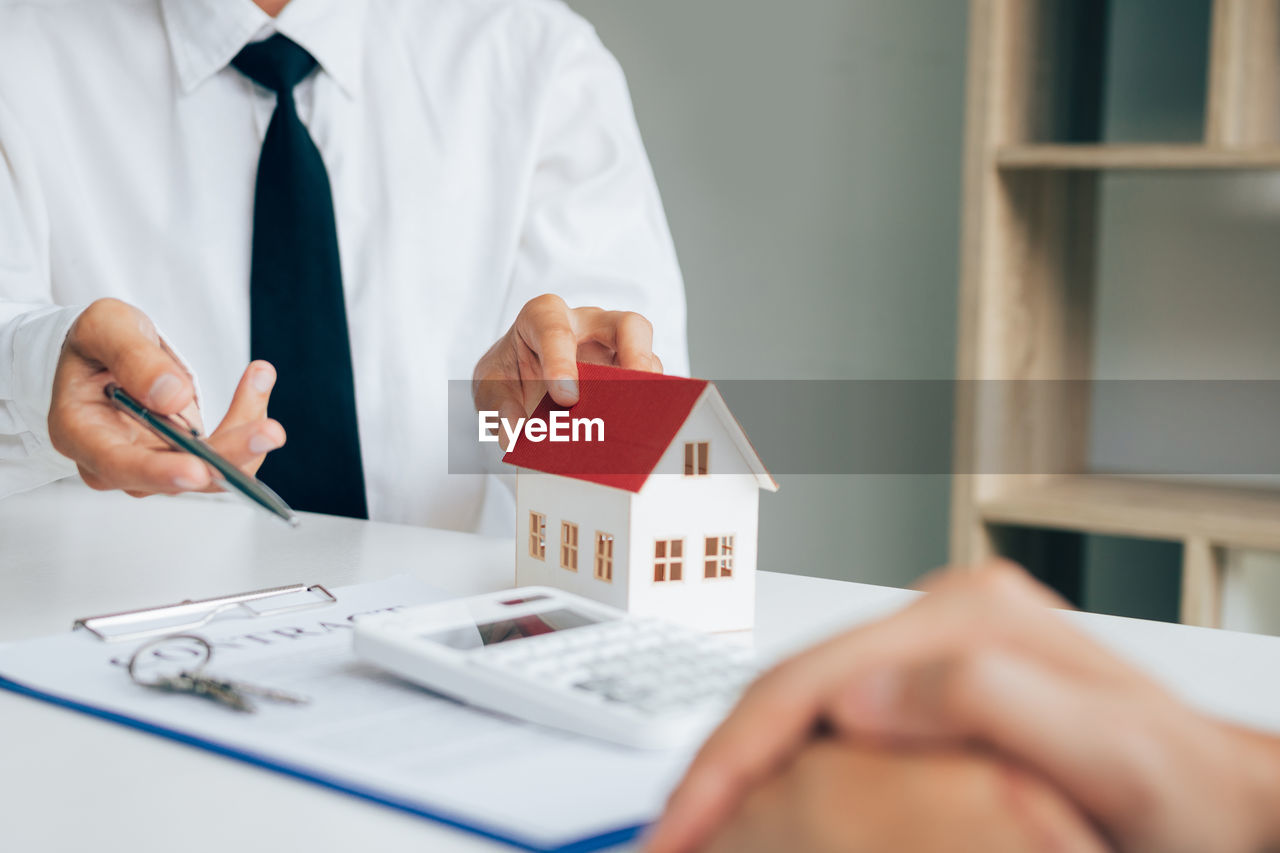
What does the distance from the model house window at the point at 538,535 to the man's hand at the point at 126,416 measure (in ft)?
0.52

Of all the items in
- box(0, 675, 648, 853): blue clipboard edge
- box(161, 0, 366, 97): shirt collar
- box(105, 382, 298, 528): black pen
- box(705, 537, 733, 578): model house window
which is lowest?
box(0, 675, 648, 853): blue clipboard edge

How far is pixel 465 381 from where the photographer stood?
1.35 meters

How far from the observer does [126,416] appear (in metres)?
0.75

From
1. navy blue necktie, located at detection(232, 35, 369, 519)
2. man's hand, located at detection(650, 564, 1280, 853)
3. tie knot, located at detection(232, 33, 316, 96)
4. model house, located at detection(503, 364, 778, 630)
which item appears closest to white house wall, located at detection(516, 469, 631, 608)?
model house, located at detection(503, 364, 778, 630)

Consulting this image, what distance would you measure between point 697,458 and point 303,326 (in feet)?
2.26

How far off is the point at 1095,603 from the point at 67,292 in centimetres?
160

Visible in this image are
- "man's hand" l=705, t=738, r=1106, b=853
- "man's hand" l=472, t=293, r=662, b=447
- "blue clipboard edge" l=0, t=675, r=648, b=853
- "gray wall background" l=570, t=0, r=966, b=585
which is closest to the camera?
"man's hand" l=705, t=738, r=1106, b=853

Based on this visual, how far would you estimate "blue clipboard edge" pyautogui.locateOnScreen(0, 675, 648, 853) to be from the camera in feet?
1.30

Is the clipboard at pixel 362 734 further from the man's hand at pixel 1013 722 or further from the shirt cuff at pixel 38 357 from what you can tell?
the shirt cuff at pixel 38 357

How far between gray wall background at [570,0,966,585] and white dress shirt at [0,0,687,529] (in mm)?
688

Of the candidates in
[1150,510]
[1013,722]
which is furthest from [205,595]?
[1150,510]

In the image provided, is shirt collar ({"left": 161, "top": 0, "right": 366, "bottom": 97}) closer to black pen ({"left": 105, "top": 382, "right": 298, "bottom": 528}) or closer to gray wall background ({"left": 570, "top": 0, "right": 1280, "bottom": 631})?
black pen ({"left": 105, "top": 382, "right": 298, "bottom": 528})

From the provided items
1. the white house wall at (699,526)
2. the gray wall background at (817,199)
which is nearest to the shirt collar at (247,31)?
the white house wall at (699,526)

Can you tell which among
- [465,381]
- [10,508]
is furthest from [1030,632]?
[465,381]
